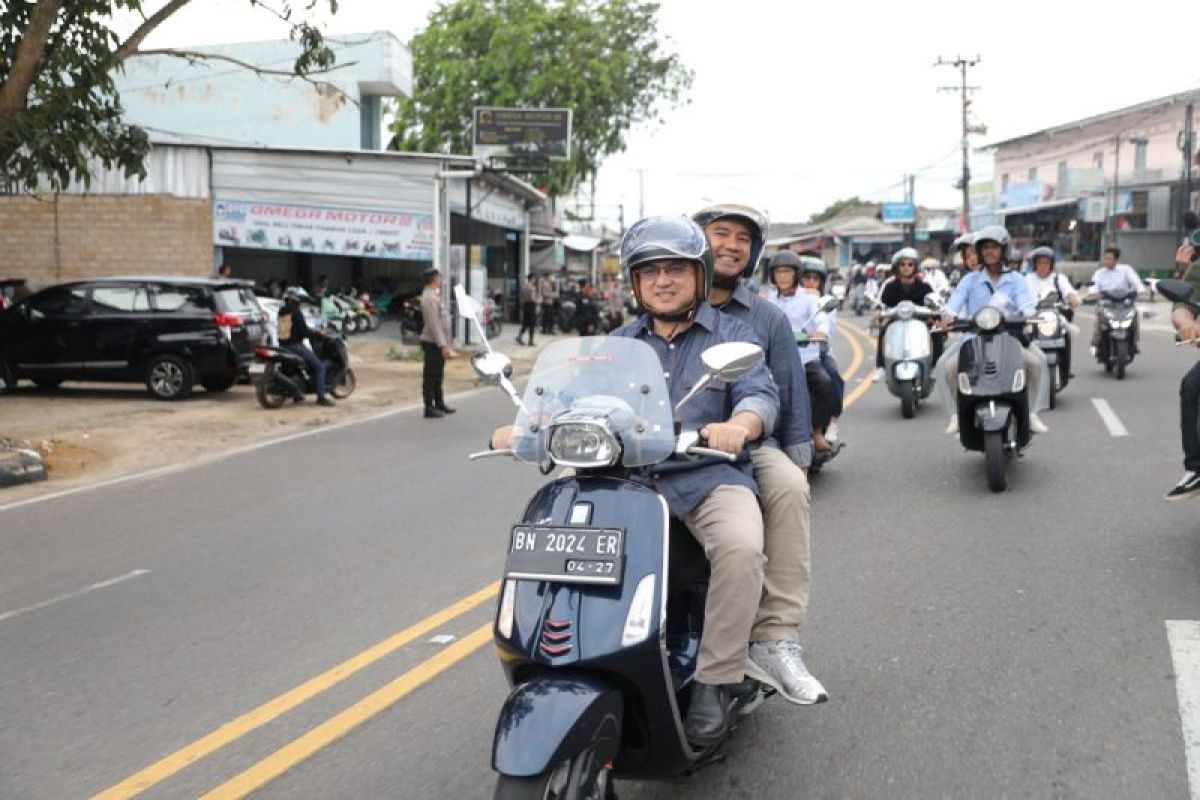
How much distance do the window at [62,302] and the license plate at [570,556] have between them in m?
15.4

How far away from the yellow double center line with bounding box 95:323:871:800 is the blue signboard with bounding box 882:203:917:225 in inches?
2693

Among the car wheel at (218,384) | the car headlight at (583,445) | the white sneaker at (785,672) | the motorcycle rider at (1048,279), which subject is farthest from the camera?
the car wheel at (218,384)

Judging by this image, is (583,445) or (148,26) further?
(148,26)

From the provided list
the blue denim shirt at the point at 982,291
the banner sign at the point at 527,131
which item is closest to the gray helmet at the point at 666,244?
the blue denim shirt at the point at 982,291

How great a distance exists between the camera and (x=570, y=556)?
10.7 ft

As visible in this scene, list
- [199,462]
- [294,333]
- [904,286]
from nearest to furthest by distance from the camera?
[199,462] → [904,286] → [294,333]

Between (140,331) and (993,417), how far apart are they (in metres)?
12.1

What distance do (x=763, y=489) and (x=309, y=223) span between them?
22189 millimetres

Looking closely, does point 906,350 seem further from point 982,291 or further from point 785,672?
point 785,672

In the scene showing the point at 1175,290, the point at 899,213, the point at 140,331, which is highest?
the point at 899,213

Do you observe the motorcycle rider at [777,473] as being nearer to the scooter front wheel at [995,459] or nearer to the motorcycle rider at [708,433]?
the motorcycle rider at [708,433]

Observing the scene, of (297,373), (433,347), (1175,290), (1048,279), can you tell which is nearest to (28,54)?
(433,347)

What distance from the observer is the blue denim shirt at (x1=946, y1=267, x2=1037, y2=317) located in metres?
9.94

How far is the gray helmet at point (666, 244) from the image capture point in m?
3.88
